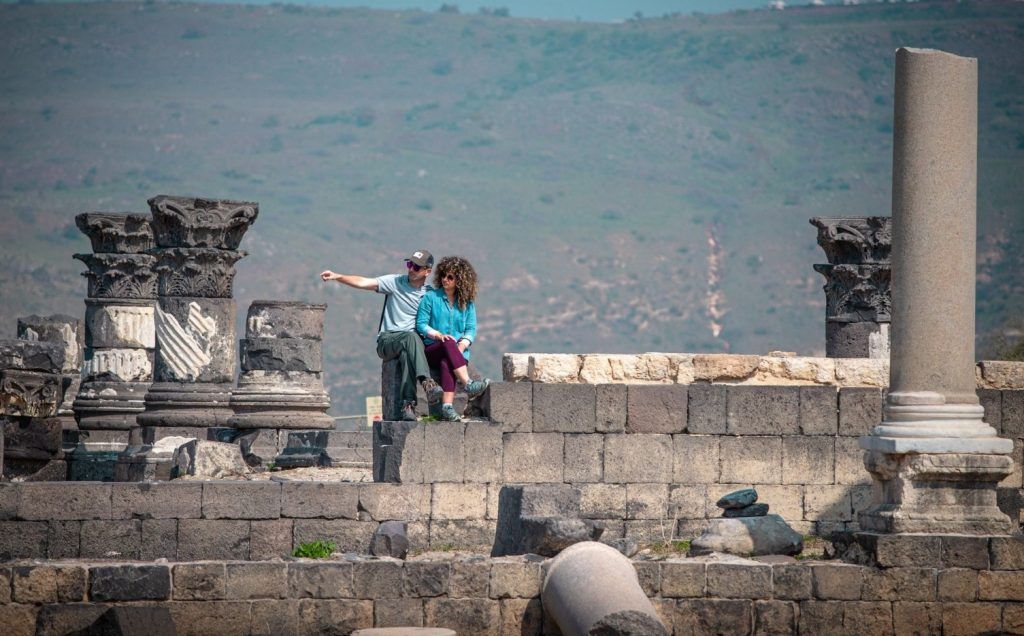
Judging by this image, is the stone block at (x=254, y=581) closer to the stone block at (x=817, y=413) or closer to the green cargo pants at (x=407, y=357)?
the green cargo pants at (x=407, y=357)

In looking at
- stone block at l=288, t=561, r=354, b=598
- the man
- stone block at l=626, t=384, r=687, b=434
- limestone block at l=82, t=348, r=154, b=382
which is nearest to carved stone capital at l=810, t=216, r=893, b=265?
the man

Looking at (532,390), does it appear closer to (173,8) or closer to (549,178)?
(549,178)

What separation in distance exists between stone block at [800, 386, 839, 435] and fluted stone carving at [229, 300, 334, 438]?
8.98 meters

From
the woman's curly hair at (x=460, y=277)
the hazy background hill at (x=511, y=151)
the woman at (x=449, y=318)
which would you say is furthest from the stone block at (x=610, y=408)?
the hazy background hill at (x=511, y=151)

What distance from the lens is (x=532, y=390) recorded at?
49.0 feet

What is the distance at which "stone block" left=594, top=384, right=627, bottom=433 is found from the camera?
589 inches

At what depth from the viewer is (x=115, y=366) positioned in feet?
85.0

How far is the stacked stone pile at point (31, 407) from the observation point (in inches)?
829

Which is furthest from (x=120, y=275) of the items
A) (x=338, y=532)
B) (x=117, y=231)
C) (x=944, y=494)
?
(x=944, y=494)

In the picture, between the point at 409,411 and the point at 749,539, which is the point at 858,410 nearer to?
the point at 749,539

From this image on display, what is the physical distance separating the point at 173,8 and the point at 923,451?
A: 151 m

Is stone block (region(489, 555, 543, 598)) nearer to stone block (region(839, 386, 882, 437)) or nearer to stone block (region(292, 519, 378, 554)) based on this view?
stone block (region(292, 519, 378, 554))

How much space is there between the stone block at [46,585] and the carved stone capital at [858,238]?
13582 millimetres

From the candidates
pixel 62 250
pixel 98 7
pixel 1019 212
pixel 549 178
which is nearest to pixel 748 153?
pixel 549 178
